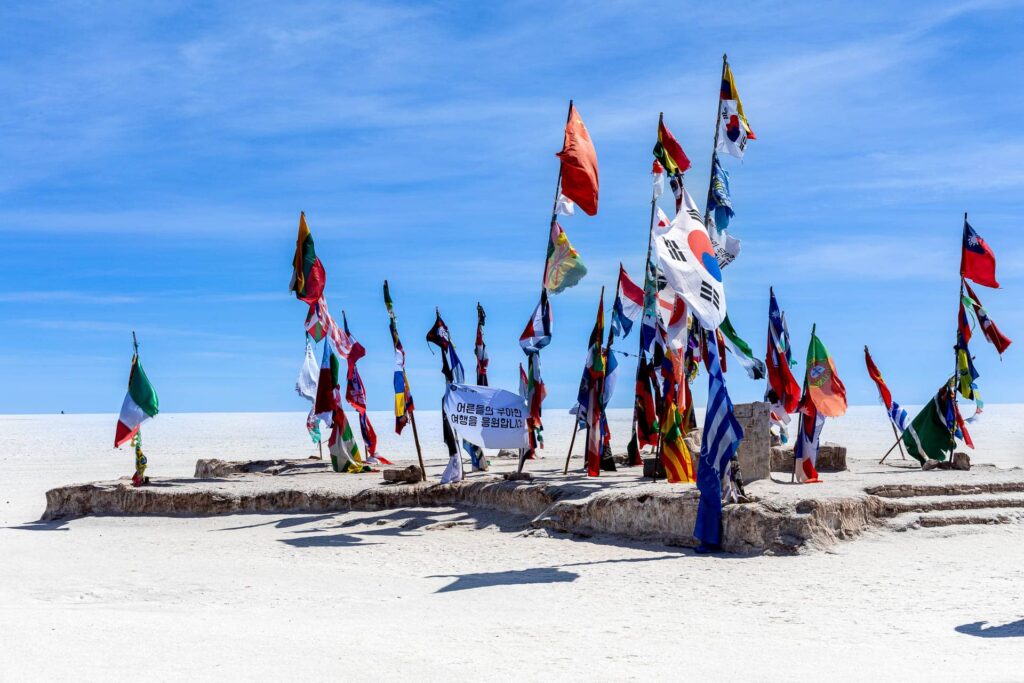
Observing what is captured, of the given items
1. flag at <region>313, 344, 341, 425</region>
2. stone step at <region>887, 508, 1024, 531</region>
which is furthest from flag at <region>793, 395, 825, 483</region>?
flag at <region>313, 344, 341, 425</region>

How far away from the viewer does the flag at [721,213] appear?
59.2 feet

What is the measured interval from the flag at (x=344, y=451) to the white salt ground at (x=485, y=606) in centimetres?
543

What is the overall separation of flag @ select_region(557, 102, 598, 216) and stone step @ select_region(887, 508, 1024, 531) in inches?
275

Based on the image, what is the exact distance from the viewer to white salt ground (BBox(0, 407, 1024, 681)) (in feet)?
26.7

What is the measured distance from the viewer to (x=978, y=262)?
21.6 meters

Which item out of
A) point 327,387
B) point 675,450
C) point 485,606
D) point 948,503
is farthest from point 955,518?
point 327,387

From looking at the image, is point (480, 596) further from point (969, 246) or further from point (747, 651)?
point (969, 246)

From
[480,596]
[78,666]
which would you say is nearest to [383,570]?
[480,596]

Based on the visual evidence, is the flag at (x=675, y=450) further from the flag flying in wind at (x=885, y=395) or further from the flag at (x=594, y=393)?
the flag flying in wind at (x=885, y=395)

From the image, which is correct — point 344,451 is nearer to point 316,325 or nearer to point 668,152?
point 316,325

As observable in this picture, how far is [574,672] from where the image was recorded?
7988 millimetres

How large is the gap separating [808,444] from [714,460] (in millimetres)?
4408

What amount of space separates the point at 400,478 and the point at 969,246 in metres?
12.7

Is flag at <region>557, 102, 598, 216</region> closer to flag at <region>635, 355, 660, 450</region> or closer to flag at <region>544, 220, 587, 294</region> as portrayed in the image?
flag at <region>544, 220, 587, 294</region>
